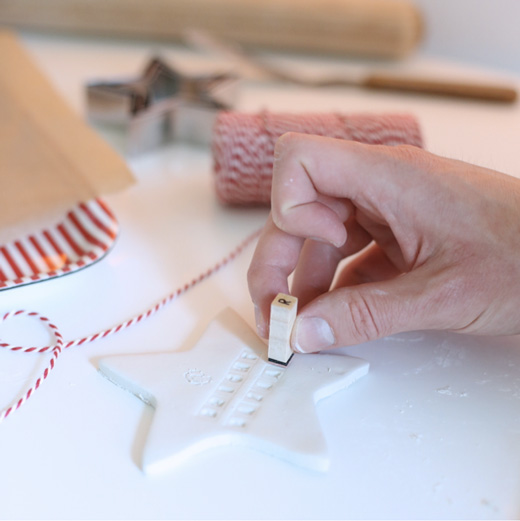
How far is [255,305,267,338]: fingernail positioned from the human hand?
3 cm

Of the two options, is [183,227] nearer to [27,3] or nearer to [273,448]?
[273,448]

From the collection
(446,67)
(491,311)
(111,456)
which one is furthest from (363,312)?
(446,67)

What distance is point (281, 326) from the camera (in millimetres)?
493

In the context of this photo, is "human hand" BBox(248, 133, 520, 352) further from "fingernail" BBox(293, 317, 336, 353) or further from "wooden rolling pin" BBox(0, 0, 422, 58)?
"wooden rolling pin" BBox(0, 0, 422, 58)

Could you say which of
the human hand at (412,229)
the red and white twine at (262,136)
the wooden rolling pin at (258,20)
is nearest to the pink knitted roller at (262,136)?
the red and white twine at (262,136)

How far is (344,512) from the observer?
1.36ft

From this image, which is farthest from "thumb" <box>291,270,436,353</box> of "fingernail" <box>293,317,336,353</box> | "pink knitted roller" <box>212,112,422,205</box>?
"pink knitted roller" <box>212,112,422,205</box>

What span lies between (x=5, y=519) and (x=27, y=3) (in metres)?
1.10

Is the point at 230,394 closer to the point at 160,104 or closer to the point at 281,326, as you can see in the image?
the point at 281,326

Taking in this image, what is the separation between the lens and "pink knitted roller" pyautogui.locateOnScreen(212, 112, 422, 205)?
734 millimetres

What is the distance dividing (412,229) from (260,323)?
138 millimetres

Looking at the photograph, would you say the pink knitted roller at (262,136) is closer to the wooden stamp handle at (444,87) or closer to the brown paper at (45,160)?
the brown paper at (45,160)

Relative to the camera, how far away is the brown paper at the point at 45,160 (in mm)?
694

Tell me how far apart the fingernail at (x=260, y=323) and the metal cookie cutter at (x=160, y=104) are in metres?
Answer: 0.42
